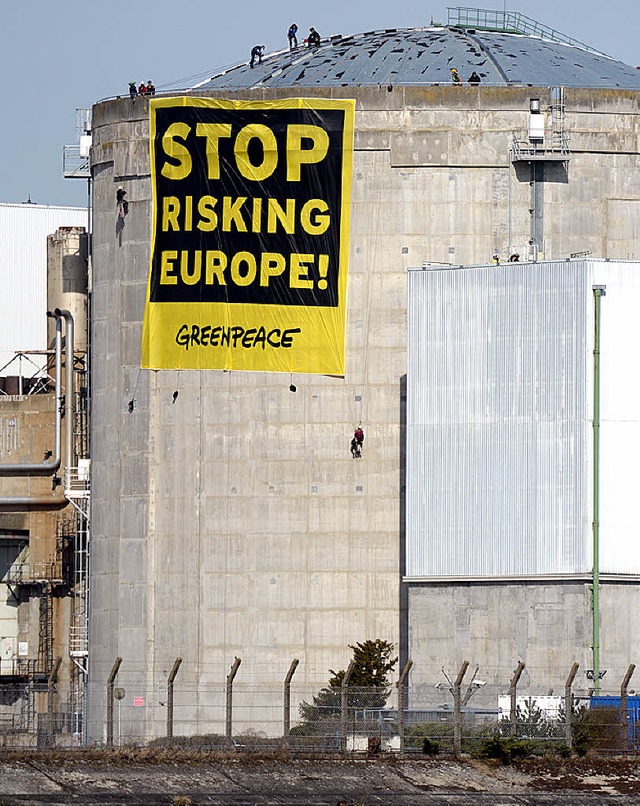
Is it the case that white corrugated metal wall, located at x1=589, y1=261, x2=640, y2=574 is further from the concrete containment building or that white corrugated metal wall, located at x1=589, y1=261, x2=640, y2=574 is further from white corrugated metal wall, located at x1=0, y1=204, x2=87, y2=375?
white corrugated metal wall, located at x1=0, y1=204, x2=87, y2=375

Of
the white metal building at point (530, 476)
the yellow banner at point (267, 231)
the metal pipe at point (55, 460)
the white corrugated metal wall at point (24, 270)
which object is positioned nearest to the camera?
the white metal building at point (530, 476)

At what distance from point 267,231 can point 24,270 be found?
4740 centimetres

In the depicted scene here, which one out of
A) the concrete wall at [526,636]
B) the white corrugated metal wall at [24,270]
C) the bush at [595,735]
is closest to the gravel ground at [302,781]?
the bush at [595,735]

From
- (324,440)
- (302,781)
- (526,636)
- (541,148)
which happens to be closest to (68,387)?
(324,440)

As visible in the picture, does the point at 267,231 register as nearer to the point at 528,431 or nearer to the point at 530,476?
the point at 528,431

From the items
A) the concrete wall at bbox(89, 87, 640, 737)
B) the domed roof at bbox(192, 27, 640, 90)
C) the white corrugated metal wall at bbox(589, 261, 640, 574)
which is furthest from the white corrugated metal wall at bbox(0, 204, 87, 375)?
the white corrugated metal wall at bbox(589, 261, 640, 574)

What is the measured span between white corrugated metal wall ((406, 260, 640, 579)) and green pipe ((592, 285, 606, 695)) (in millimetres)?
253

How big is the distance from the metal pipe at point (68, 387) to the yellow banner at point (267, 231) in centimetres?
1271

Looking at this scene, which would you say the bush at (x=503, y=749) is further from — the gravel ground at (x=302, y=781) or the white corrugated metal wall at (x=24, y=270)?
the white corrugated metal wall at (x=24, y=270)

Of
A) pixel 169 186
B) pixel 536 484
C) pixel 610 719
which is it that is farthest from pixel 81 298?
pixel 610 719

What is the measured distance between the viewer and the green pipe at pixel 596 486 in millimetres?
84625

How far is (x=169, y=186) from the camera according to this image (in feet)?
308

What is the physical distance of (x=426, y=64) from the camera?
98938 mm

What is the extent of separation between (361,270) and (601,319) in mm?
12502
